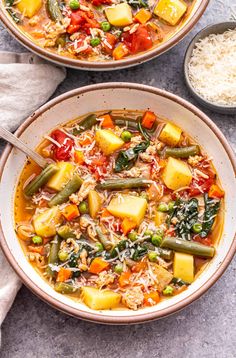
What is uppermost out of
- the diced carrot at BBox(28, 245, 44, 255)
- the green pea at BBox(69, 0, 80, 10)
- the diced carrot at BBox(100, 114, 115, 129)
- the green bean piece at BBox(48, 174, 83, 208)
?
the green pea at BBox(69, 0, 80, 10)

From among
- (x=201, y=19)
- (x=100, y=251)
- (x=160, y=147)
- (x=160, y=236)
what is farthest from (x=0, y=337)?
(x=201, y=19)

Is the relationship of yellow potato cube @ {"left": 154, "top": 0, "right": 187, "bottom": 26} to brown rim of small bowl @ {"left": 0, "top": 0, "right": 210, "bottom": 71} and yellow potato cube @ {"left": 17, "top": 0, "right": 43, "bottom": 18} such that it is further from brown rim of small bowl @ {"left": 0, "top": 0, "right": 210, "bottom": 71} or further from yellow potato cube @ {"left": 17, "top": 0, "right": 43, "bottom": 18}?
yellow potato cube @ {"left": 17, "top": 0, "right": 43, "bottom": 18}

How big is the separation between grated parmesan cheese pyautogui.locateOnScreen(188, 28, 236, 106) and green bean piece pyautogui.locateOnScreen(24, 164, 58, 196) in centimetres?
137

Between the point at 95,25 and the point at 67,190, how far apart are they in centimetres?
142

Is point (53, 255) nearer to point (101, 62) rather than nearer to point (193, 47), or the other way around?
point (101, 62)

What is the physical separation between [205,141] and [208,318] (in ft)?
4.69

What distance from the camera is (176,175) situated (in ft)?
22.4

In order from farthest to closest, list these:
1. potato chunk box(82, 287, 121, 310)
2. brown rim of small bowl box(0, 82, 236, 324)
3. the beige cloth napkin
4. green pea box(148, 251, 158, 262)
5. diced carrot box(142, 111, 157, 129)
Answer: the beige cloth napkin, diced carrot box(142, 111, 157, 129), green pea box(148, 251, 158, 262), potato chunk box(82, 287, 121, 310), brown rim of small bowl box(0, 82, 236, 324)

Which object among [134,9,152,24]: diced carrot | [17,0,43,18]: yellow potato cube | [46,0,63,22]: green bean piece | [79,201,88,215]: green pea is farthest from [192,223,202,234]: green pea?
[17,0,43,18]: yellow potato cube

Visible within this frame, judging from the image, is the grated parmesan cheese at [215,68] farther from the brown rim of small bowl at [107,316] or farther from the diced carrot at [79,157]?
the diced carrot at [79,157]

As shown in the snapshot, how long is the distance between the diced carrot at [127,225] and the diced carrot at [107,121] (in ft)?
2.67

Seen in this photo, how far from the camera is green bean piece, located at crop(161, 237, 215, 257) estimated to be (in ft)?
22.1

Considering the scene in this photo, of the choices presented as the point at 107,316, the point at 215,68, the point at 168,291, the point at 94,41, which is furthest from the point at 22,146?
the point at 215,68

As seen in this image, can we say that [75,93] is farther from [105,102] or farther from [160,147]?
[160,147]
